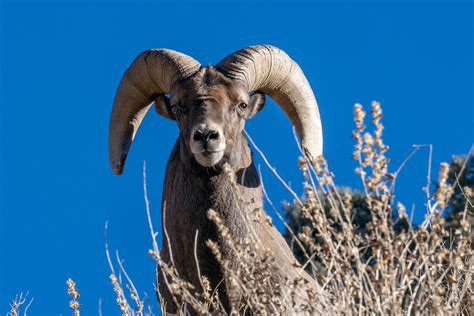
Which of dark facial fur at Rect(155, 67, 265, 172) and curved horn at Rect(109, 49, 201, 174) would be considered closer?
dark facial fur at Rect(155, 67, 265, 172)

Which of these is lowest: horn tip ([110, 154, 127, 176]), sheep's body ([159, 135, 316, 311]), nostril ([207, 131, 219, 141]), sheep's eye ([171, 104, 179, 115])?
sheep's body ([159, 135, 316, 311])

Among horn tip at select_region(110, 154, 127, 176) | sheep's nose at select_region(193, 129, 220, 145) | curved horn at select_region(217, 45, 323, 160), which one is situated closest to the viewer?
sheep's nose at select_region(193, 129, 220, 145)

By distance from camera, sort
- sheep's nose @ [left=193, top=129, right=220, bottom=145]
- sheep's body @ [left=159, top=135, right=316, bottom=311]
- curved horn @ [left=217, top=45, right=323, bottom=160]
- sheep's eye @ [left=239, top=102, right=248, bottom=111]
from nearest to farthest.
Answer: sheep's nose @ [left=193, top=129, right=220, bottom=145] < sheep's body @ [left=159, top=135, right=316, bottom=311] < sheep's eye @ [left=239, top=102, right=248, bottom=111] < curved horn @ [left=217, top=45, right=323, bottom=160]

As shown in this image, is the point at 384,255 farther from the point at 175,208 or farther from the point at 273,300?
the point at 175,208

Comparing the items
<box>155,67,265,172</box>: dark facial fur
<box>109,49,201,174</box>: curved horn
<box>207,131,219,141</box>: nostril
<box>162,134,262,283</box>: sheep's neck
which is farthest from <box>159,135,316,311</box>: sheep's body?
<box>109,49,201,174</box>: curved horn

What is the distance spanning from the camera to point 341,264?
5309 mm

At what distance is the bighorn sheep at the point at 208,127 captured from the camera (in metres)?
8.10

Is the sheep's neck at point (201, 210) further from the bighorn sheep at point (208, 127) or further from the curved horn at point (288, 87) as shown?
the curved horn at point (288, 87)

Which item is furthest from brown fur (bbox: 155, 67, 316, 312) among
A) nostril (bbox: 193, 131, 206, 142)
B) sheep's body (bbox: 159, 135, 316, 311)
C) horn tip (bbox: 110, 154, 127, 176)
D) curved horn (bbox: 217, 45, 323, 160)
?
horn tip (bbox: 110, 154, 127, 176)

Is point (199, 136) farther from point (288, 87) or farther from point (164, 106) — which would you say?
point (288, 87)

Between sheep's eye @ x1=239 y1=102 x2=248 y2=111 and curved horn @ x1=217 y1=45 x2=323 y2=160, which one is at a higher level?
curved horn @ x1=217 y1=45 x2=323 y2=160

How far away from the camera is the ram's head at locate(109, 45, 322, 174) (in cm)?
820

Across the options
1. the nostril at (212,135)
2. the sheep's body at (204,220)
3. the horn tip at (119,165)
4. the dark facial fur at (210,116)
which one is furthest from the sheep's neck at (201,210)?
the horn tip at (119,165)

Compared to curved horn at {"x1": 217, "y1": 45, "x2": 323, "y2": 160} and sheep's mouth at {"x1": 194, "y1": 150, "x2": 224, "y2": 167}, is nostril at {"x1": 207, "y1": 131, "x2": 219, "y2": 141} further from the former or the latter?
curved horn at {"x1": 217, "y1": 45, "x2": 323, "y2": 160}
